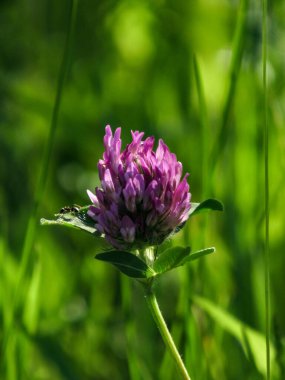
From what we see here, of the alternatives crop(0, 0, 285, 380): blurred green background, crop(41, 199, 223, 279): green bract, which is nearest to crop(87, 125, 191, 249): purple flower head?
crop(41, 199, 223, 279): green bract

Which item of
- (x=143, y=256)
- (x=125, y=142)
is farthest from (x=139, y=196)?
(x=125, y=142)

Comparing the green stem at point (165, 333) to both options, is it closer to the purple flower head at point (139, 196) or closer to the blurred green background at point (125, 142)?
the purple flower head at point (139, 196)

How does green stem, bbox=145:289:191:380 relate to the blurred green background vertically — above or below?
below

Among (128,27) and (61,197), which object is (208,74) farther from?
(61,197)

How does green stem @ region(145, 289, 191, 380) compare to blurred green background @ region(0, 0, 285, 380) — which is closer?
green stem @ region(145, 289, 191, 380)

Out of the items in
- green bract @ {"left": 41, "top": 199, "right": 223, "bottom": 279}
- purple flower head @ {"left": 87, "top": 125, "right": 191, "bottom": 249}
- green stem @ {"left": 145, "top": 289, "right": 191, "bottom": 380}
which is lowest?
green stem @ {"left": 145, "top": 289, "right": 191, "bottom": 380}

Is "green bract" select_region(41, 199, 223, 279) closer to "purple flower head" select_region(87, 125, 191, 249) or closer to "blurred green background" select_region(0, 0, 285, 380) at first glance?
"purple flower head" select_region(87, 125, 191, 249)

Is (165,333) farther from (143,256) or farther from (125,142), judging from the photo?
(125,142)

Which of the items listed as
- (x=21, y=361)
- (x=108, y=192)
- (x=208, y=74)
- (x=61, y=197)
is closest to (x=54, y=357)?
(x=21, y=361)

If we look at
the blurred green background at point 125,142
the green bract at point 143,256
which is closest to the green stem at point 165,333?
the green bract at point 143,256
